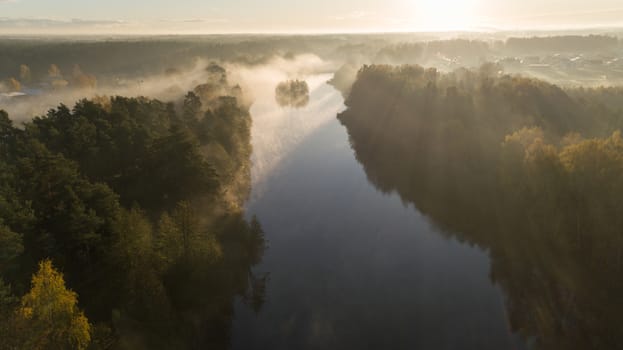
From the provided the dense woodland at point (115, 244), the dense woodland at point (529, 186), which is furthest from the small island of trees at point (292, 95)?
the dense woodland at point (115, 244)

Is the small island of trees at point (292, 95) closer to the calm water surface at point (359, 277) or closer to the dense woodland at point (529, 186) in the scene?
the dense woodland at point (529, 186)

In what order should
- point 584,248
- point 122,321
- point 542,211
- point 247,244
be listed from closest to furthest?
point 122,321
point 584,248
point 542,211
point 247,244

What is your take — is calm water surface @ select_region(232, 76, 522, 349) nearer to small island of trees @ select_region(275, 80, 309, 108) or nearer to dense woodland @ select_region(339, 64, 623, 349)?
dense woodland @ select_region(339, 64, 623, 349)

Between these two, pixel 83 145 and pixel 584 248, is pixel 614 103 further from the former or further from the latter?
pixel 83 145

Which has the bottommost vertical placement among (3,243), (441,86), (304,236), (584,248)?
(304,236)

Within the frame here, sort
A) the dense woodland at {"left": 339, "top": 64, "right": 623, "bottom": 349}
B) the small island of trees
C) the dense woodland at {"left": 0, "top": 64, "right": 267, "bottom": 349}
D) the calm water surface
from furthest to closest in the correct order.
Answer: the small island of trees → the dense woodland at {"left": 339, "top": 64, "right": 623, "bottom": 349} → the calm water surface → the dense woodland at {"left": 0, "top": 64, "right": 267, "bottom": 349}

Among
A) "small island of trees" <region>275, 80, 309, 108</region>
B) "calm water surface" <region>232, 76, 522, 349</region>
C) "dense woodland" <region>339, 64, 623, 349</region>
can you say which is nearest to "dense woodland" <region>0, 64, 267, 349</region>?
"calm water surface" <region>232, 76, 522, 349</region>

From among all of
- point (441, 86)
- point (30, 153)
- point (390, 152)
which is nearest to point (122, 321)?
point (30, 153)
